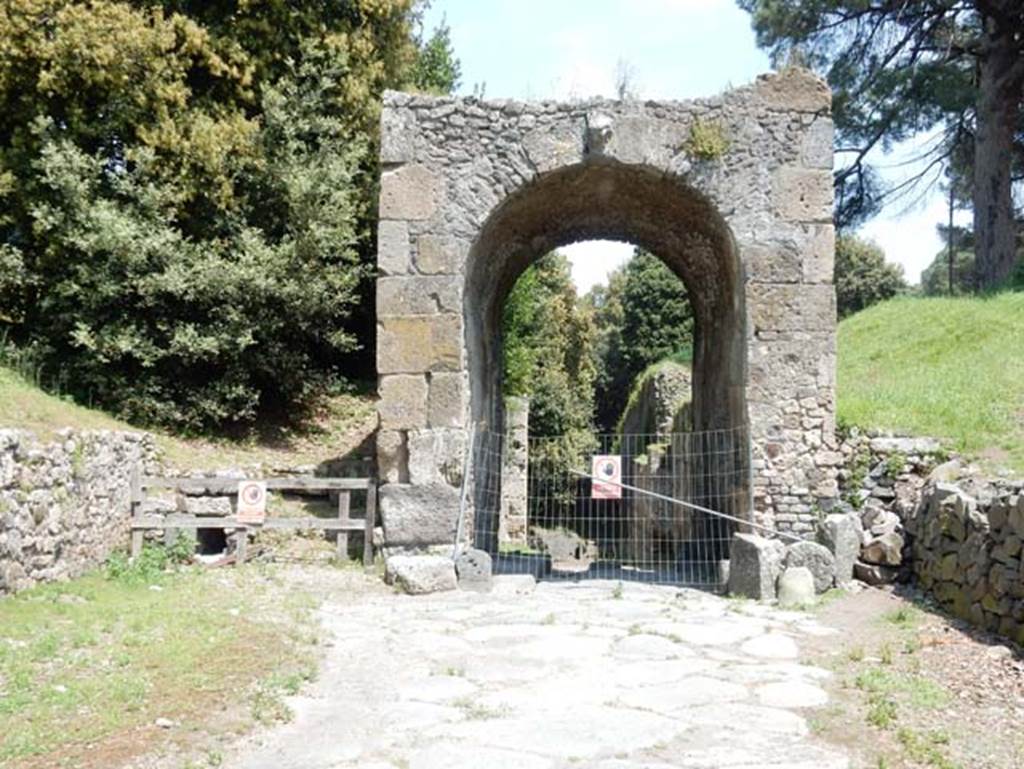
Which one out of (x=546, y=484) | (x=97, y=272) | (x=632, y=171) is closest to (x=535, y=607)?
(x=632, y=171)

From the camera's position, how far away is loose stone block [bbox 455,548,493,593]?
8906 millimetres

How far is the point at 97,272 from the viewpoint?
1181cm

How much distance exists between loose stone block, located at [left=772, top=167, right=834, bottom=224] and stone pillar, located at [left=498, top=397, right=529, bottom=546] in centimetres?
988

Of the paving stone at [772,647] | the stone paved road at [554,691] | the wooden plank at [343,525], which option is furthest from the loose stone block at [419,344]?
the paving stone at [772,647]

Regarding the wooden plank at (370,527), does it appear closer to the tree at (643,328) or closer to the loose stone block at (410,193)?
the loose stone block at (410,193)

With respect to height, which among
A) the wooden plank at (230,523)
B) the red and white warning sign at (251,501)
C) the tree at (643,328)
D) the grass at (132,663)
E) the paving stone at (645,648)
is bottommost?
the paving stone at (645,648)

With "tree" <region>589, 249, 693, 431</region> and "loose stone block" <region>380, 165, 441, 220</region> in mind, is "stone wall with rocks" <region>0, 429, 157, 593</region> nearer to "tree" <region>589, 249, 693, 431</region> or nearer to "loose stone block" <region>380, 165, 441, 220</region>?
"loose stone block" <region>380, 165, 441, 220</region>

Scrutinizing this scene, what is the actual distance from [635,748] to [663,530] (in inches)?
477

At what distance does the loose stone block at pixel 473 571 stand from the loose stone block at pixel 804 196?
4719mm

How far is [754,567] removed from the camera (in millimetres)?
8523

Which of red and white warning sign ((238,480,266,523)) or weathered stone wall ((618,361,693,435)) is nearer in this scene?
red and white warning sign ((238,480,266,523))

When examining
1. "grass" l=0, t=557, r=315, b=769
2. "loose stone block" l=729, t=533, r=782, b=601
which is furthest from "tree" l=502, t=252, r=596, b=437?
"grass" l=0, t=557, r=315, b=769

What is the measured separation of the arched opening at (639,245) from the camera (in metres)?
10.1

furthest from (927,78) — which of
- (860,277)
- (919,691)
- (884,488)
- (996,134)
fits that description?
(860,277)
